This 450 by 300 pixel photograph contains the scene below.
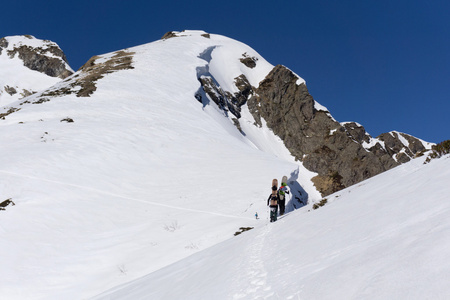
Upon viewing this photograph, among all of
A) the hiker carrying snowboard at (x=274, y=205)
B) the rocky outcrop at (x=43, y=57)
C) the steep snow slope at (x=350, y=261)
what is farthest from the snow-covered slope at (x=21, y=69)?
the steep snow slope at (x=350, y=261)

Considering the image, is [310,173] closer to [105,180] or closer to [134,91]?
[134,91]

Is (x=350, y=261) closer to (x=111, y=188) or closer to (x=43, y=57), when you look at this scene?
(x=111, y=188)

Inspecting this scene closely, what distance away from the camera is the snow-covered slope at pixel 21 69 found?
98938 mm

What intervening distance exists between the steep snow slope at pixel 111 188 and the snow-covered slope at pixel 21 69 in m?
83.4

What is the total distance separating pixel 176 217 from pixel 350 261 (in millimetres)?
11677

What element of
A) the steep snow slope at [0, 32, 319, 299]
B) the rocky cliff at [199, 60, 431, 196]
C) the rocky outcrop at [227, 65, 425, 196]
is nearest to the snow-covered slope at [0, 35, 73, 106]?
the rocky cliff at [199, 60, 431, 196]

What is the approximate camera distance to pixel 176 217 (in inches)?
562

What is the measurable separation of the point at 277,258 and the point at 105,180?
14.3 metres

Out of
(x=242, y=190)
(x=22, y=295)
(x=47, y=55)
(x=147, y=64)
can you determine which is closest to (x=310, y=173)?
(x=147, y=64)

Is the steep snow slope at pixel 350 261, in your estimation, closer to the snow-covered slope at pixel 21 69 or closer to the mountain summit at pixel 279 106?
the mountain summit at pixel 279 106

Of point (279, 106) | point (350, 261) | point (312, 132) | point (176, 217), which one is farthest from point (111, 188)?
point (279, 106)

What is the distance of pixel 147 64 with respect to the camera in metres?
43.6

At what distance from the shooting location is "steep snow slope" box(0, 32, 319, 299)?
35.4ft

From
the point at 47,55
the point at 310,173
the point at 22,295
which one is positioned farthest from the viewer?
the point at 47,55
